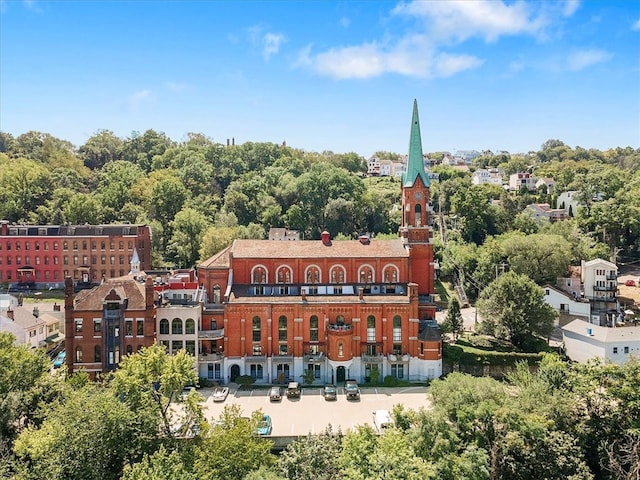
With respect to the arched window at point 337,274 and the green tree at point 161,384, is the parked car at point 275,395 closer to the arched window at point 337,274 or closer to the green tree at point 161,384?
the green tree at point 161,384

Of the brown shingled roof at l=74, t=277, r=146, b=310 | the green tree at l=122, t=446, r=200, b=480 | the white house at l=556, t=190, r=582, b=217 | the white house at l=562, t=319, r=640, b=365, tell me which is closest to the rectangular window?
the brown shingled roof at l=74, t=277, r=146, b=310

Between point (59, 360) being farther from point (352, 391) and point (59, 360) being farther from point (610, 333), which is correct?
point (610, 333)

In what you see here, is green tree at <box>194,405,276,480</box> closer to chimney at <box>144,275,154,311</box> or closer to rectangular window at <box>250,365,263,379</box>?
rectangular window at <box>250,365,263,379</box>

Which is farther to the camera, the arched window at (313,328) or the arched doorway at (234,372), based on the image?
the arched window at (313,328)

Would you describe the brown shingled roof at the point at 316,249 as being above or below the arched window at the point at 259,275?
above

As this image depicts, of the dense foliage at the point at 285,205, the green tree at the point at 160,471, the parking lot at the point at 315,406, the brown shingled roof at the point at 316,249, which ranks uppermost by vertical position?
the dense foliage at the point at 285,205

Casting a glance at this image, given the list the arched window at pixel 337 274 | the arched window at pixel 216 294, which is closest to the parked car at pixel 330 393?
the arched window at pixel 337 274

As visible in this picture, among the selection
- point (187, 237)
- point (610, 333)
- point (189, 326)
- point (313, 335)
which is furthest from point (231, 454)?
point (187, 237)
